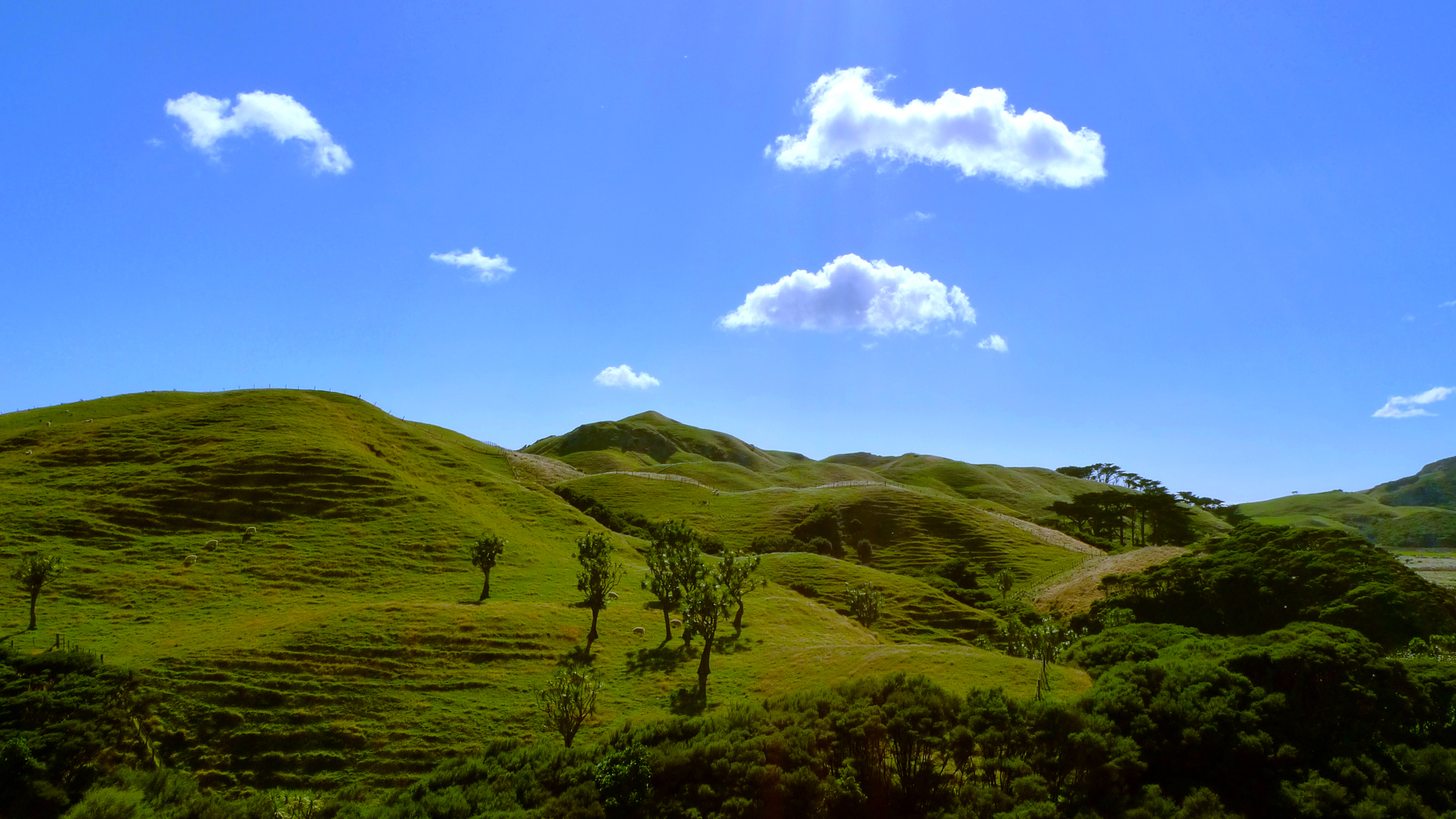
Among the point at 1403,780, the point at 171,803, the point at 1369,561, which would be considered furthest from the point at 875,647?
the point at 171,803

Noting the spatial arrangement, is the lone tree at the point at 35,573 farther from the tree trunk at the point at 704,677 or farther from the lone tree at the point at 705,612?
the tree trunk at the point at 704,677

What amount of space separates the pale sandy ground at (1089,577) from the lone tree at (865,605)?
2364 cm

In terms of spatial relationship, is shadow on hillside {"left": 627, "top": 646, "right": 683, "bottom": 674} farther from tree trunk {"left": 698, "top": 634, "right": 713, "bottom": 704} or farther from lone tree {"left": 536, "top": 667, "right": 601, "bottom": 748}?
lone tree {"left": 536, "top": 667, "right": 601, "bottom": 748}

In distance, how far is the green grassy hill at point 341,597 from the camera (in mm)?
41688

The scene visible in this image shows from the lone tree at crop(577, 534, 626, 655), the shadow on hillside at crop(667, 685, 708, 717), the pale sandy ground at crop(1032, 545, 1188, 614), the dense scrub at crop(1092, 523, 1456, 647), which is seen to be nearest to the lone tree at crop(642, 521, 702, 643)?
the lone tree at crop(577, 534, 626, 655)

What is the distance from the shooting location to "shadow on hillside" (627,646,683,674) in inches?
2104

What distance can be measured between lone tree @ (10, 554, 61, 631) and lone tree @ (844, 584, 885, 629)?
75989 millimetres

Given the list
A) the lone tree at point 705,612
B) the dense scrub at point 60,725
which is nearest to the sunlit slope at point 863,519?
the lone tree at point 705,612

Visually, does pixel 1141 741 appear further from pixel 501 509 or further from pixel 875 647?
pixel 501 509

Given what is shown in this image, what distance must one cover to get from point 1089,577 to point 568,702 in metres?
84.0

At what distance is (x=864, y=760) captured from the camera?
2556cm

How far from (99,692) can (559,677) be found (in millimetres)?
27844

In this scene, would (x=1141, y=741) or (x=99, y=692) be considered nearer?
(x=1141, y=741)

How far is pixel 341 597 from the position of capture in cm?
6128
